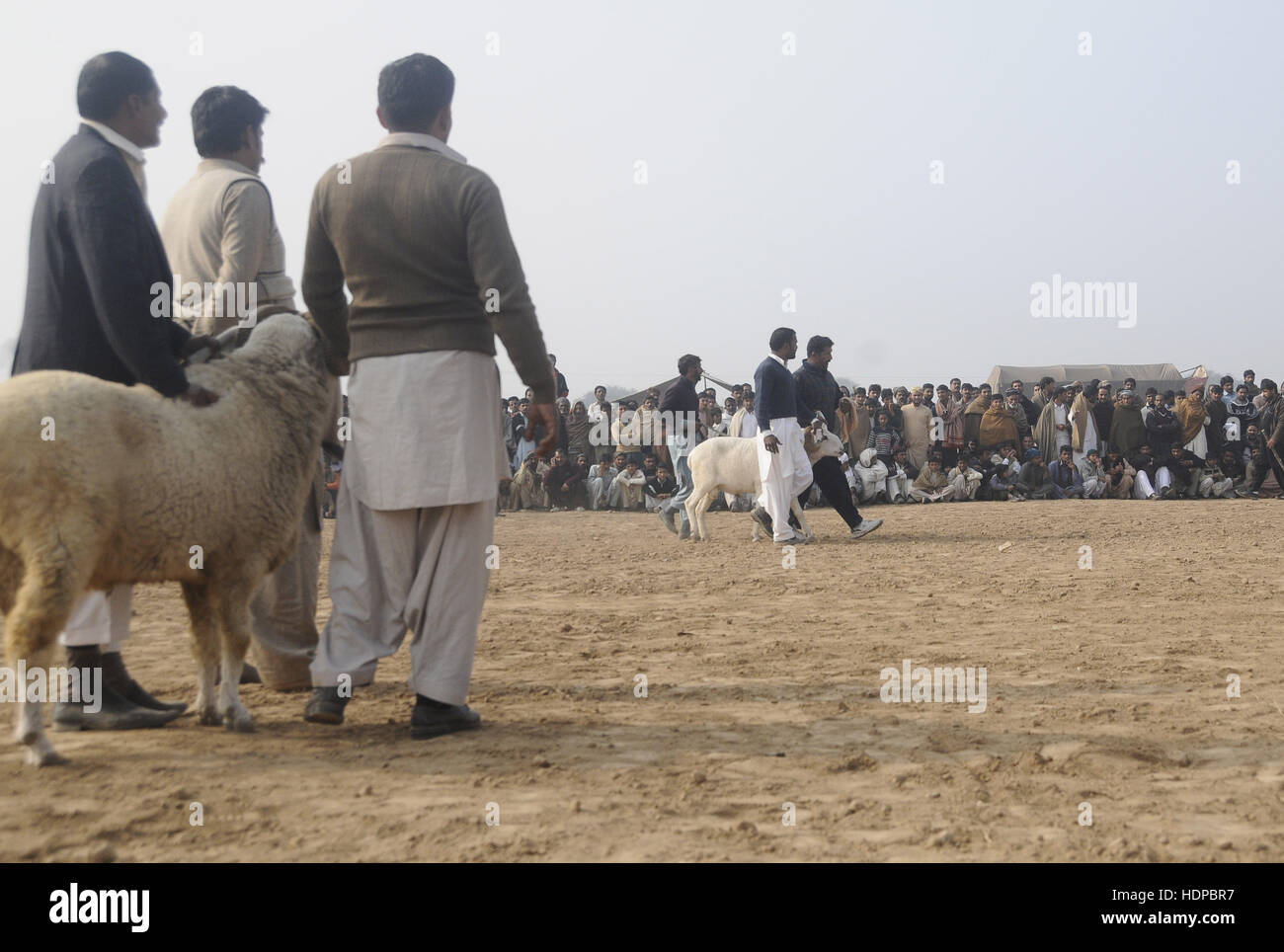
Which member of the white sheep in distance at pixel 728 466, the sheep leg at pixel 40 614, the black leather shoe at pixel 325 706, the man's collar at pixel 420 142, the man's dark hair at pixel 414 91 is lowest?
the black leather shoe at pixel 325 706

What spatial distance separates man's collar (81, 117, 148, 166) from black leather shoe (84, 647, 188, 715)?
188 centimetres

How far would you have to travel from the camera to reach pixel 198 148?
5156mm

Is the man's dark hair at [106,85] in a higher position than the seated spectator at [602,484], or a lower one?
higher

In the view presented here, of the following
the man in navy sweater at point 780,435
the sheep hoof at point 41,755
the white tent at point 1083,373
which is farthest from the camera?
the white tent at point 1083,373

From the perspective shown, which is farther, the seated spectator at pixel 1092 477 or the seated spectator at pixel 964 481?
the seated spectator at pixel 1092 477

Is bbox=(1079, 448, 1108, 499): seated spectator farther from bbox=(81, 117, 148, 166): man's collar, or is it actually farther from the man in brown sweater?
bbox=(81, 117, 148, 166): man's collar

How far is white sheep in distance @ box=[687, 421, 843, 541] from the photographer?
44.9 feet

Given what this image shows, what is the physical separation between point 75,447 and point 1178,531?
42.5 feet

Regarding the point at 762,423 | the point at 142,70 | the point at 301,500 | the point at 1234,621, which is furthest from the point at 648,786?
the point at 762,423

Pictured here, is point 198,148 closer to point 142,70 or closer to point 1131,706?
point 142,70

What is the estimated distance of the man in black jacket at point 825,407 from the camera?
13609 mm

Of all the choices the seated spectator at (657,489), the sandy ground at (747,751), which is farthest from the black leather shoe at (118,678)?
the seated spectator at (657,489)

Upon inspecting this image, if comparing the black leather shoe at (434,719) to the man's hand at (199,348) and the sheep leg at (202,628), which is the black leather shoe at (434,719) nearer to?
the sheep leg at (202,628)

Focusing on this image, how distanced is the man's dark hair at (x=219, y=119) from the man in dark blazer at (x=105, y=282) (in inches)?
15.2
